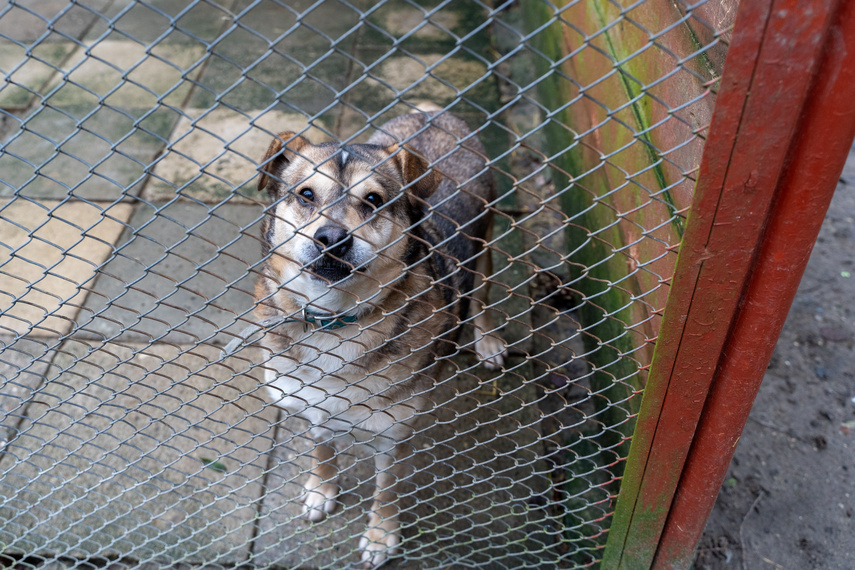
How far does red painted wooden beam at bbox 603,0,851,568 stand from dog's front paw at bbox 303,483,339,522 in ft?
4.91

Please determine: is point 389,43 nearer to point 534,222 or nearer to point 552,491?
point 534,222

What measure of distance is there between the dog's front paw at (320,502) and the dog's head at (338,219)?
116cm

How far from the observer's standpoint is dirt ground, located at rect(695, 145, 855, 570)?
3.05 m

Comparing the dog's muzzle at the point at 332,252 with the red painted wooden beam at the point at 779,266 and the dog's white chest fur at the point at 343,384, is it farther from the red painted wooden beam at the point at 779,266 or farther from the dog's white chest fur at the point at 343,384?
the red painted wooden beam at the point at 779,266

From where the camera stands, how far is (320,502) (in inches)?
127

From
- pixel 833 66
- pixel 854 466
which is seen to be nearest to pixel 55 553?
pixel 833 66

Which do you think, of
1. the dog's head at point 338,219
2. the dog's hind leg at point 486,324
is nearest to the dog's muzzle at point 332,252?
the dog's head at point 338,219

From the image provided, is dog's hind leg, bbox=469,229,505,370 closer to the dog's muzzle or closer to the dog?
the dog

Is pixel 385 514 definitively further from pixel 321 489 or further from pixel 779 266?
pixel 779 266

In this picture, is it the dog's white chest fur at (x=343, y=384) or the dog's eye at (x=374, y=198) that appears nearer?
the dog's white chest fur at (x=343, y=384)

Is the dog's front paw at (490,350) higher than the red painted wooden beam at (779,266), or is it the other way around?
→ the red painted wooden beam at (779,266)

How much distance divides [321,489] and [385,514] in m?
0.42

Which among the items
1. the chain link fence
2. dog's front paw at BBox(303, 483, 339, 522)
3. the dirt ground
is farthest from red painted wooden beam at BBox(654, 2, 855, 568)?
dog's front paw at BBox(303, 483, 339, 522)

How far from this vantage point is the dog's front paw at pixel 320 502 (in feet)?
10.5
